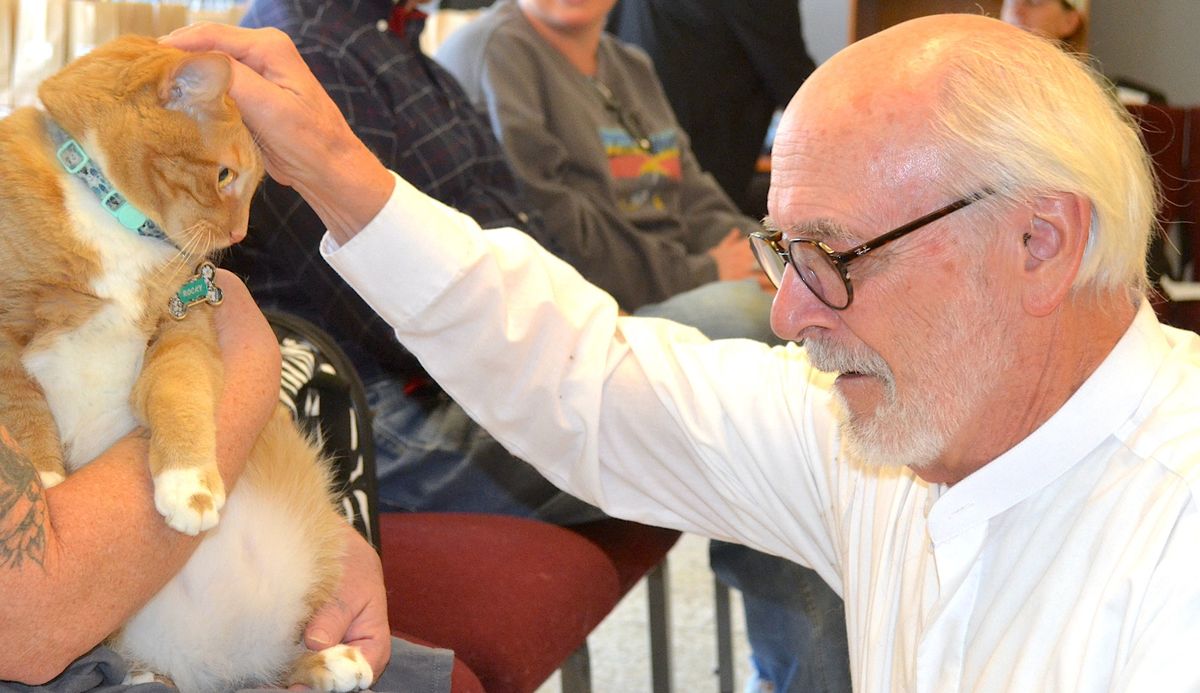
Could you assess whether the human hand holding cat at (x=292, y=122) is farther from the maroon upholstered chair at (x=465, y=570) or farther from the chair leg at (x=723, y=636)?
the chair leg at (x=723, y=636)

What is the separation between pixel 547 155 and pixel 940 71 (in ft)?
4.95

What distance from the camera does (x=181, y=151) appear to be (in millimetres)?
1261

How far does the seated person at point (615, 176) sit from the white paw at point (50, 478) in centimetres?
118

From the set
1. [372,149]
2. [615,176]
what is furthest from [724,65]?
[372,149]

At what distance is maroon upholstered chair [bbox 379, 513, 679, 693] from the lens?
1552 mm

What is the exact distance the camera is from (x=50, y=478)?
1120 mm

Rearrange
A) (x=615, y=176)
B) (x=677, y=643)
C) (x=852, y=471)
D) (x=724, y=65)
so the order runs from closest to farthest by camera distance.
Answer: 1. (x=852, y=471)
2. (x=615, y=176)
3. (x=677, y=643)
4. (x=724, y=65)

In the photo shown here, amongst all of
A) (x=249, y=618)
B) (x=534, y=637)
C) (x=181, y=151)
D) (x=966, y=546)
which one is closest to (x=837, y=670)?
(x=534, y=637)

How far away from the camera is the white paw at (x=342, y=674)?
3.94 ft

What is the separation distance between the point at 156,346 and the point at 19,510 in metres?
0.27

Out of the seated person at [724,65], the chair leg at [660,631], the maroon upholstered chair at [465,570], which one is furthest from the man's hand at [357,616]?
the seated person at [724,65]

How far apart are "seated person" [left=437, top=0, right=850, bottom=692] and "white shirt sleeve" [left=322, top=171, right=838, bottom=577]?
450 mm

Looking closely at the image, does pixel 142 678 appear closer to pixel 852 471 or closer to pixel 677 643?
pixel 852 471

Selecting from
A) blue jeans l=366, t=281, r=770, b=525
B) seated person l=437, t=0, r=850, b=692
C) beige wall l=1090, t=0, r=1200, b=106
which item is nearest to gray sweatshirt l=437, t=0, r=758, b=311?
seated person l=437, t=0, r=850, b=692
